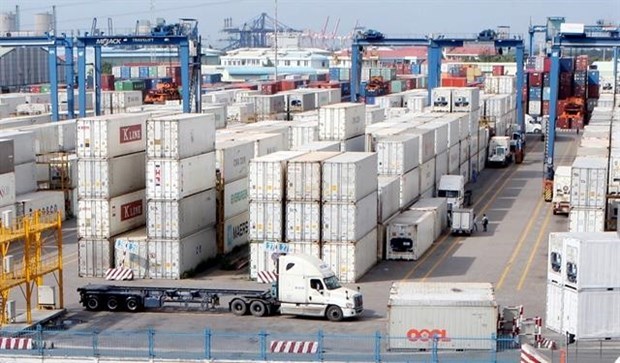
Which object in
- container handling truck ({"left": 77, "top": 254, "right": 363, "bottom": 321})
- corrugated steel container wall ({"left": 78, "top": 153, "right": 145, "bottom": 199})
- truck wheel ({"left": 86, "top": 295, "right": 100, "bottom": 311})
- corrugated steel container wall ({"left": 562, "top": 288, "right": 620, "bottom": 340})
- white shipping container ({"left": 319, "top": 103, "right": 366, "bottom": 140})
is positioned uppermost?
white shipping container ({"left": 319, "top": 103, "right": 366, "bottom": 140})

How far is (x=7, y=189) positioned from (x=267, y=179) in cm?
1322

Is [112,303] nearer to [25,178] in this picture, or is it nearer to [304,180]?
[304,180]

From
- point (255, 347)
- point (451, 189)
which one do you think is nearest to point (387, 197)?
point (451, 189)

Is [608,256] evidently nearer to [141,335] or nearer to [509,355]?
[509,355]

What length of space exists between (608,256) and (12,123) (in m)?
42.1

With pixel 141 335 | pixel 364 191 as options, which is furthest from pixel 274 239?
pixel 141 335

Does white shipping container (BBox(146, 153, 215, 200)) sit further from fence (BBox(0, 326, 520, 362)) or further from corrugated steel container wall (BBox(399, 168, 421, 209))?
corrugated steel container wall (BBox(399, 168, 421, 209))

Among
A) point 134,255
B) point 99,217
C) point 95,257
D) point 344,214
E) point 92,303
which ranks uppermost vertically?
point 344,214

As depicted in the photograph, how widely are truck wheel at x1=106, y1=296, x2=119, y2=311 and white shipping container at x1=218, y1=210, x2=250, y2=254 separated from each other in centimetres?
841

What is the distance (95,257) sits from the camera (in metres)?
40.4

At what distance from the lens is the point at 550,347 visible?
93.7 feet

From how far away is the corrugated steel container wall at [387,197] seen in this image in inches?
1682

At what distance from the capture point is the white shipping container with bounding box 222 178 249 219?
43.7 meters

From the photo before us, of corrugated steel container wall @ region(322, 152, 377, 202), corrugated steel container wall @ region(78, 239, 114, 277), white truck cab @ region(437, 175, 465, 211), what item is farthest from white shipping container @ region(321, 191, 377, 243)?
white truck cab @ region(437, 175, 465, 211)
